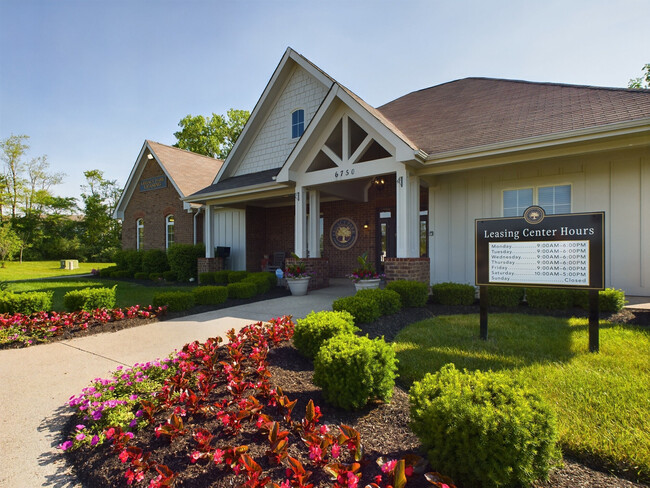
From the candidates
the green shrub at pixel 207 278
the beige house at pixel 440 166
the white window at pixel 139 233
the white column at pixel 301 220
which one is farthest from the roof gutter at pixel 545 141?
the white window at pixel 139 233

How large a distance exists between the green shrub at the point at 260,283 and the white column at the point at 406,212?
412 cm

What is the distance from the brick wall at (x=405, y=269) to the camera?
299 inches

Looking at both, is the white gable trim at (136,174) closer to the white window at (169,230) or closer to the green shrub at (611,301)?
the white window at (169,230)

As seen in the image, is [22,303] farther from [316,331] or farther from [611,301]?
[611,301]

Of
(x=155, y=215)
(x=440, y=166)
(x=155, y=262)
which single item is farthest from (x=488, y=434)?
(x=155, y=215)

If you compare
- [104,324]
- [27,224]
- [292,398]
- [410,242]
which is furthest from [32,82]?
[27,224]

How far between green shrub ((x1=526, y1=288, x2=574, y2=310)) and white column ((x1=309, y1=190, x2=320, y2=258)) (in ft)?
18.6

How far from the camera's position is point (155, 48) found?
8578 mm

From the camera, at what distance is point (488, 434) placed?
1.80 metres

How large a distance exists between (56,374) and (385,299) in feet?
15.8

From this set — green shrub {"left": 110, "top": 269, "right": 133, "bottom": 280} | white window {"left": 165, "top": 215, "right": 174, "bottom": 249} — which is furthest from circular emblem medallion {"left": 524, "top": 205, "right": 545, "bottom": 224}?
green shrub {"left": 110, "top": 269, "right": 133, "bottom": 280}

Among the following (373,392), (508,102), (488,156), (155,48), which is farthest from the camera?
(508,102)

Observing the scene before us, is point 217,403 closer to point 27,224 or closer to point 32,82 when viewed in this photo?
point 32,82

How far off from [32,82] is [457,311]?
1513 cm
